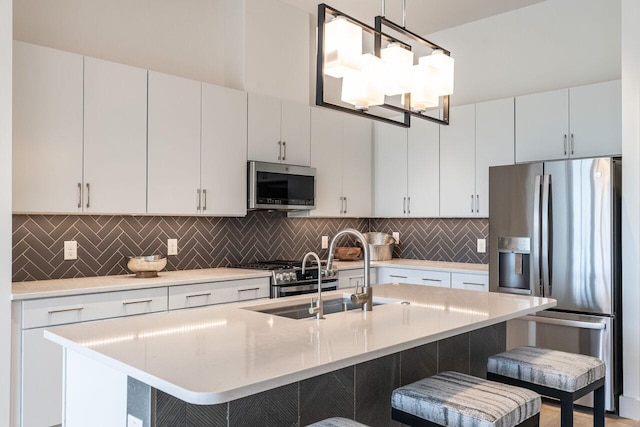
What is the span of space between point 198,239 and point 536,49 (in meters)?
3.38

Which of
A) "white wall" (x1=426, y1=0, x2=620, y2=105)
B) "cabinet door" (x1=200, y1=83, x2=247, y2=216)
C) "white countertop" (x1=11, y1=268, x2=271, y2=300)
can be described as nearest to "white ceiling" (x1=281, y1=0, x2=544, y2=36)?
"white wall" (x1=426, y1=0, x2=620, y2=105)

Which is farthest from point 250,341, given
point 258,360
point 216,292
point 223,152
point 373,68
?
point 223,152

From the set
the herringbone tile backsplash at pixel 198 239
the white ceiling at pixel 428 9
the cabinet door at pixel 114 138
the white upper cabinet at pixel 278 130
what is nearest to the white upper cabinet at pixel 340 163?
the white upper cabinet at pixel 278 130

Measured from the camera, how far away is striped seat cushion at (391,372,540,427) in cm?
186

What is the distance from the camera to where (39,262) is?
3.47 meters

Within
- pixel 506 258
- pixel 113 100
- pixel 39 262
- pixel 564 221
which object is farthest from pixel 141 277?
pixel 564 221

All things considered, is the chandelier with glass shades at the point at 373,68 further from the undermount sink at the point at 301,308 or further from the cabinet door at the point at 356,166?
the cabinet door at the point at 356,166

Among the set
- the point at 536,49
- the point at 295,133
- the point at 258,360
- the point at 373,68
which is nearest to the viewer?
the point at 258,360

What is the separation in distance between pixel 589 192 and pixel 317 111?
93.0 inches

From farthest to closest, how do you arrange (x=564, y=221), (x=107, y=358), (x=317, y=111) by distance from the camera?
(x=317, y=111)
(x=564, y=221)
(x=107, y=358)

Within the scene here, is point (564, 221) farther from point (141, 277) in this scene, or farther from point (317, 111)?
point (141, 277)

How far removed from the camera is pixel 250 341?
1.80 metres

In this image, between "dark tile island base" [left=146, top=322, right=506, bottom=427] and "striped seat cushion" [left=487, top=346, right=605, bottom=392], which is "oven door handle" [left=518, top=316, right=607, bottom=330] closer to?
"dark tile island base" [left=146, top=322, right=506, bottom=427]

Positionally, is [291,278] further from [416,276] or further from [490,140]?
[490,140]
